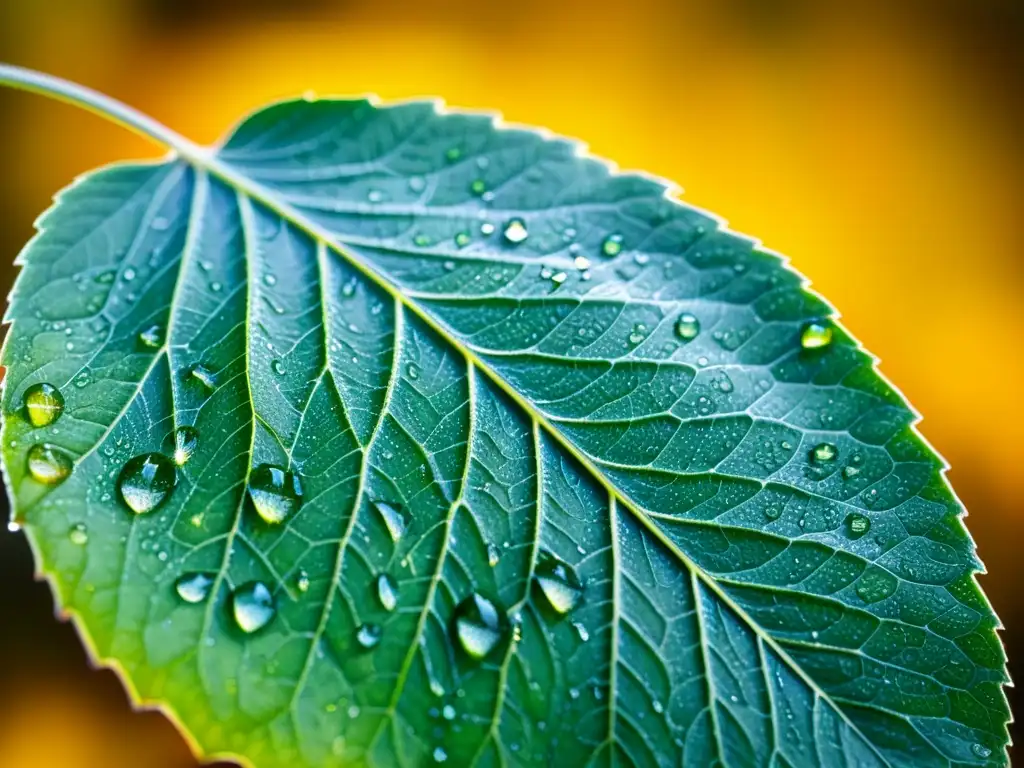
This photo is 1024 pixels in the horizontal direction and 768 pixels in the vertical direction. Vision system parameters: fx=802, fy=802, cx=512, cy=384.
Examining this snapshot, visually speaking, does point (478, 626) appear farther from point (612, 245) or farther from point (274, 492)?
point (612, 245)

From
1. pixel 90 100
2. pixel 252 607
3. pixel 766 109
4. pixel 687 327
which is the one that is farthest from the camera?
pixel 766 109

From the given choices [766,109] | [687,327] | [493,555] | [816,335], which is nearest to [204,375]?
[493,555]

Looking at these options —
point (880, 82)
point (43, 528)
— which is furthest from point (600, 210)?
point (880, 82)

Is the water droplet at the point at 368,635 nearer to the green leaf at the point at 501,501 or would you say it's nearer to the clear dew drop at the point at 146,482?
the green leaf at the point at 501,501

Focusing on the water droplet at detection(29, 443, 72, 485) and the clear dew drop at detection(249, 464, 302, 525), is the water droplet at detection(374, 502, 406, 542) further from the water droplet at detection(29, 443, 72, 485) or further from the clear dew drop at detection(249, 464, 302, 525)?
the water droplet at detection(29, 443, 72, 485)

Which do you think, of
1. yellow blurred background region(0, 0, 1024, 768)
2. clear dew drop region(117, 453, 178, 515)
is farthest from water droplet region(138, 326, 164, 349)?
yellow blurred background region(0, 0, 1024, 768)

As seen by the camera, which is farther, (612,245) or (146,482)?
(612,245)

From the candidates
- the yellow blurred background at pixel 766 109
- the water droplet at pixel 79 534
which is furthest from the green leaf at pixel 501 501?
the yellow blurred background at pixel 766 109
